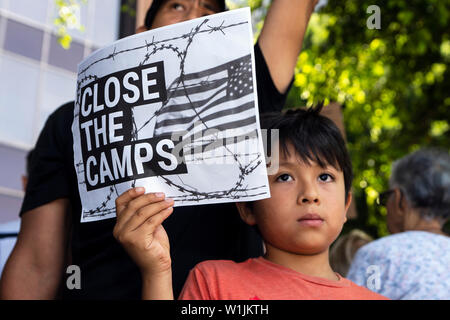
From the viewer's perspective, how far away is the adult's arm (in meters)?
2.01

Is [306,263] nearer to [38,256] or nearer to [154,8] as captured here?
[38,256]

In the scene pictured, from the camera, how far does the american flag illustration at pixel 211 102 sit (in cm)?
148

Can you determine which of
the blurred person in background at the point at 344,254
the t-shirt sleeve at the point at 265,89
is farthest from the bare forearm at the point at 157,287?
the blurred person in background at the point at 344,254

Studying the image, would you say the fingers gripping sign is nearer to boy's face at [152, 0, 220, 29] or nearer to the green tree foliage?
boy's face at [152, 0, 220, 29]

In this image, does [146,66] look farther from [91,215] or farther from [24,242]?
[24,242]

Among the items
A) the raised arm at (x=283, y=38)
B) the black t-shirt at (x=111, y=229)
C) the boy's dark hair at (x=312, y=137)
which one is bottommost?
the black t-shirt at (x=111, y=229)

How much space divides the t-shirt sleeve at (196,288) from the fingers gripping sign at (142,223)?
0.21 meters

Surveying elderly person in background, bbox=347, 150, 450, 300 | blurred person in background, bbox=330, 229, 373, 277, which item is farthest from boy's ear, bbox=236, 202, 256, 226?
blurred person in background, bbox=330, 229, 373, 277

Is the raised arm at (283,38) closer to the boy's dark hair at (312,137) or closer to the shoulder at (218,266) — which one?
the boy's dark hair at (312,137)

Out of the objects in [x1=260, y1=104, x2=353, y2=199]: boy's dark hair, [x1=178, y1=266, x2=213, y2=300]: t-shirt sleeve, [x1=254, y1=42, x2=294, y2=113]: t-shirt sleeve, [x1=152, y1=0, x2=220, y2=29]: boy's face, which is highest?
[x1=152, y1=0, x2=220, y2=29]: boy's face

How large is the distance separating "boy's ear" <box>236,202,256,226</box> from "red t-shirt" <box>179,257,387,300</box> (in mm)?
146

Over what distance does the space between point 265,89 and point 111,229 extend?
675mm

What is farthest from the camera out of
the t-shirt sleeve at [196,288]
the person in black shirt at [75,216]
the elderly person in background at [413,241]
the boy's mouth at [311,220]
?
the elderly person in background at [413,241]

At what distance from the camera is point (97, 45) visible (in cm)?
1062
